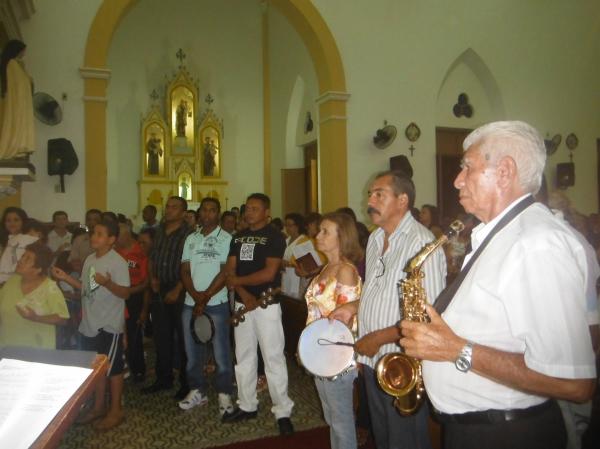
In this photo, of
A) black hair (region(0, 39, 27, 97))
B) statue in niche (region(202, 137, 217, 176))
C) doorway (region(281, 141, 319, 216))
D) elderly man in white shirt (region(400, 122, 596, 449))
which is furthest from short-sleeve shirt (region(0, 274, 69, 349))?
statue in niche (region(202, 137, 217, 176))

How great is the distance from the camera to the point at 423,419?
2.42 meters

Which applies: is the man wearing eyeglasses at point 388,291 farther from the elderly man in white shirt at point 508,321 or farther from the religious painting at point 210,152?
the religious painting at point 210,152

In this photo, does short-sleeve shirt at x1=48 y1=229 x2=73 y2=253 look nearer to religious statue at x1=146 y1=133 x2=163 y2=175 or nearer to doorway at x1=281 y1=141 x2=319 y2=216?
doorway at x1=281 y1=141 x2=319 y2=216

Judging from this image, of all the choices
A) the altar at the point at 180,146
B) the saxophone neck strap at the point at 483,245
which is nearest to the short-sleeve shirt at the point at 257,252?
the saxophone neck strap at the point at 483,245

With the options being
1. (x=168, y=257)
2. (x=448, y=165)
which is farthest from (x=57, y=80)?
(x=448, y=165)

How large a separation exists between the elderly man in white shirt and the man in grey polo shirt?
109 inches

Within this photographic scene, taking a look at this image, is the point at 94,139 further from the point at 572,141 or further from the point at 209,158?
the point at 572,141

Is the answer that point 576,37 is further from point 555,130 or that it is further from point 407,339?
point 407,339

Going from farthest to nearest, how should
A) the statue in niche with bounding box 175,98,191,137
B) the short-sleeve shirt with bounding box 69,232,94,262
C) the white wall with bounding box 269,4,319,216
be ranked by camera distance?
the statue in niche with bounding box 175,98,191,137
the white wall with bounding box 269,4,319,216
the short-sleeve shirt with bounding box 69,232,94,262

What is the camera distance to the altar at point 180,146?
43.8 ft

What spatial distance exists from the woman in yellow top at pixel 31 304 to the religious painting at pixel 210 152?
1040 cm

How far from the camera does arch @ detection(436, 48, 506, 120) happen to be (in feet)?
29.5

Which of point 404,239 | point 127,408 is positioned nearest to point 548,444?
point 404,239

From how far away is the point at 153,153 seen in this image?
13.4 meters
